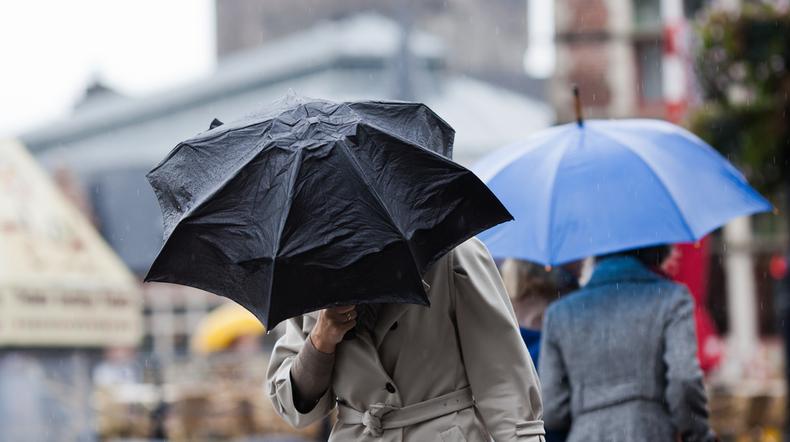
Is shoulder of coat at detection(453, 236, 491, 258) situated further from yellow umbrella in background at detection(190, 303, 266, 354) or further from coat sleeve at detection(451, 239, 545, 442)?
yellow umbrella in background at detection(190, 303, 266, 354)

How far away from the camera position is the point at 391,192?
11.2ft

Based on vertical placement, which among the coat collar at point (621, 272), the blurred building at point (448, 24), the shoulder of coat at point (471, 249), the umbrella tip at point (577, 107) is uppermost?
the umbrella tip at point (577, 107)

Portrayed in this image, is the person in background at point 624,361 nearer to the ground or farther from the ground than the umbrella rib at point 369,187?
nearer to the ground

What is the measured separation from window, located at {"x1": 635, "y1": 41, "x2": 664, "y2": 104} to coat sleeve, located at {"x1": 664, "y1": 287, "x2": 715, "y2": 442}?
18.6 m

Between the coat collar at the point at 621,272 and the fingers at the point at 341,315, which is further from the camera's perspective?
the coat collar at the point at 621,272

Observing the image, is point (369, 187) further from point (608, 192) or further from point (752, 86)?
point (752, 86)

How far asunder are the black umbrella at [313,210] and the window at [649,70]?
66.2ft

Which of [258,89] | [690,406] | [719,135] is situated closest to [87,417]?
[719,135]

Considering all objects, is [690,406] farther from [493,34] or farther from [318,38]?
[493,34]

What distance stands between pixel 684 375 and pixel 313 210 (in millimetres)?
2022

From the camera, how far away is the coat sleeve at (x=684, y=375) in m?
4.87

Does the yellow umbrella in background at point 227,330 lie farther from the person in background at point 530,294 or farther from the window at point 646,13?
the person in background at point 530,294

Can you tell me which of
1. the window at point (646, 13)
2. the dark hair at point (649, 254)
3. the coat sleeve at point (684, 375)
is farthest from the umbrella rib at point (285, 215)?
the window at point (646, 13)

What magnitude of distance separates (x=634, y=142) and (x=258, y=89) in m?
44.2
